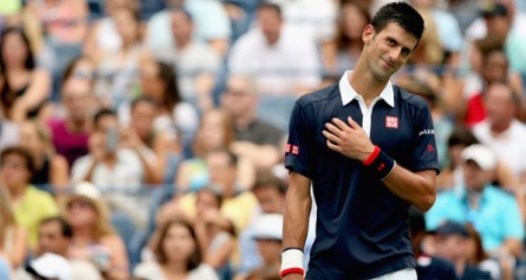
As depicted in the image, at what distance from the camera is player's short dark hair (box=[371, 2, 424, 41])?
8461 mm

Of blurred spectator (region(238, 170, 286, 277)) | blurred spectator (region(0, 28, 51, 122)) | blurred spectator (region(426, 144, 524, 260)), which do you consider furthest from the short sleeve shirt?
blurred spectator (region(0, 28, 51, 122))

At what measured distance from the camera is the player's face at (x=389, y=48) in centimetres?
845

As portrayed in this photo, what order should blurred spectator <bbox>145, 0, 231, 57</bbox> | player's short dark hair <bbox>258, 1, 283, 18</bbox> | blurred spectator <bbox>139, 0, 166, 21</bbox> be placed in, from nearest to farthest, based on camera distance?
player's short dark hair <bbox>258, 1, 283, 18</bbox> → blurred spectator <bbox>145, 0, 231, 57</bbox> → blurred spectator <bbox>139, 0, 166, 21</bbox>

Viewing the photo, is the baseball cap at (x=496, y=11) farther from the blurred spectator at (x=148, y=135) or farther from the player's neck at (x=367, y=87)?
the player's neck at (x=367, y=87)

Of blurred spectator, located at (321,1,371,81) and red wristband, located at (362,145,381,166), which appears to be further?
blurred spectator, located at (321,1,371,81)

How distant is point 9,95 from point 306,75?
269 centimetres

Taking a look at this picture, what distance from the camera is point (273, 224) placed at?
13.2 m

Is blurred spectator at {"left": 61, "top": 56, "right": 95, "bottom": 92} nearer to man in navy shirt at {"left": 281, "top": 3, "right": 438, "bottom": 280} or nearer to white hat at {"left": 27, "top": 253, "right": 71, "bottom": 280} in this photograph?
white hat at {"left": 27, "top": 253, "right": 71, "bottom": 280}

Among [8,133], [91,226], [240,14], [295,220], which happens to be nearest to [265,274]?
[91,226]

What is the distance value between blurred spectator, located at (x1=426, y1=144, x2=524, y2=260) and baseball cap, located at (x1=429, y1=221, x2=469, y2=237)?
1.32 metres

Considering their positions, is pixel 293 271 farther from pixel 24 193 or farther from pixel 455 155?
pixel 24 193

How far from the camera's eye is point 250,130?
52.1 feet

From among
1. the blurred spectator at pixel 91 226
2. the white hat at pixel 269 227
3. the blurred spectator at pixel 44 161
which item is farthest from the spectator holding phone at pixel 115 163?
the white hat at pixel 269 227

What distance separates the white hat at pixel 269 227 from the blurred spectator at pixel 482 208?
126 cm
